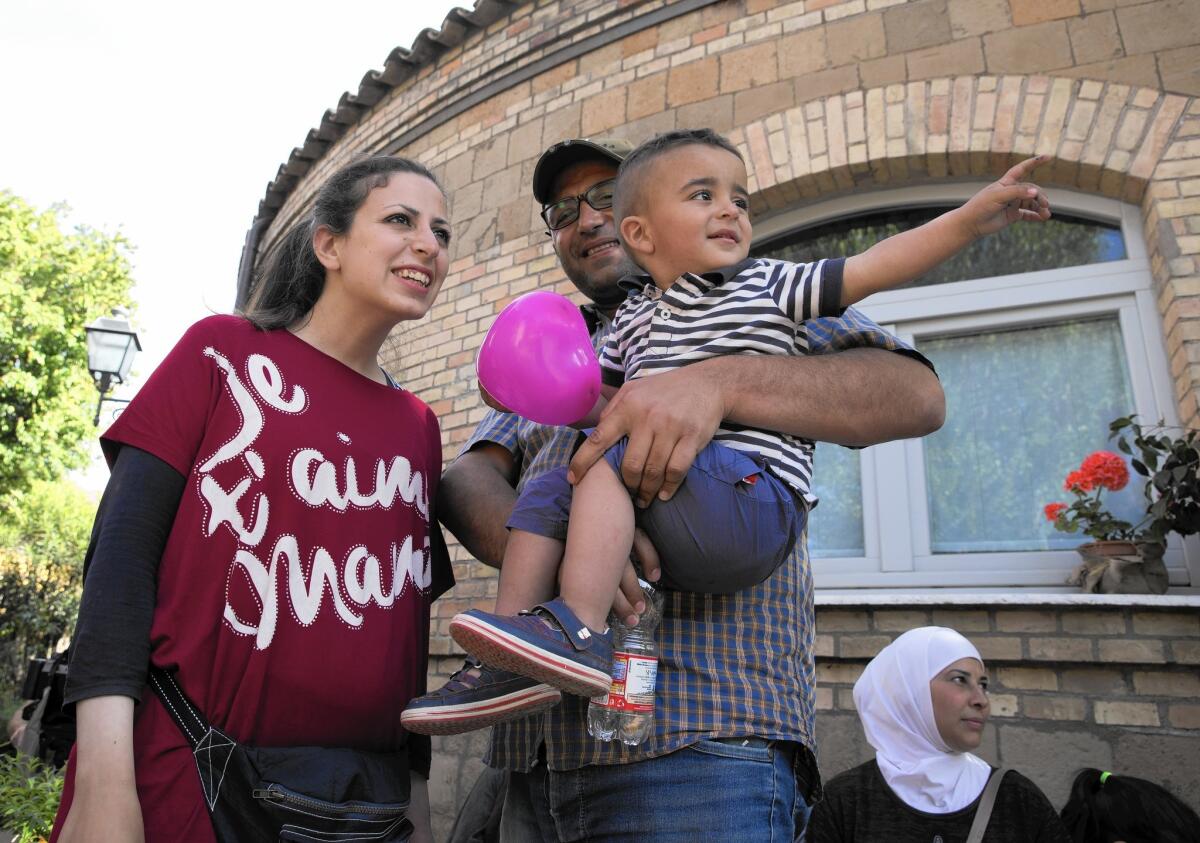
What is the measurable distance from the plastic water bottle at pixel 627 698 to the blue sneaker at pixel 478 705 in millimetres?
89

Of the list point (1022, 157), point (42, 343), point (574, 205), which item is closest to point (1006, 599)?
point (1022, 157)

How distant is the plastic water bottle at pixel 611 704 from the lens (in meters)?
1.33

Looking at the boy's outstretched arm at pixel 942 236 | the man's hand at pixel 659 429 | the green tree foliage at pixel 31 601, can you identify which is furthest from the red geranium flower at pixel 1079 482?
the green tree foliage at pixel 31 601

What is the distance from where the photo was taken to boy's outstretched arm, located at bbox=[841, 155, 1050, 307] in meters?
1.45

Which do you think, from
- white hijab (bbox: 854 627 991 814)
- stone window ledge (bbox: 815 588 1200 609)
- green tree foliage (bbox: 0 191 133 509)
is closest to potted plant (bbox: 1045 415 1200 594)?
stone window ledge (bbox: 815 588 1200 609)

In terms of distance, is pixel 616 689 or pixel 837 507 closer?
pixel 616 689

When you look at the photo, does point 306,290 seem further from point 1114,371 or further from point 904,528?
point 1114,371

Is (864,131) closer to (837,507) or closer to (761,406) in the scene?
(837,507)

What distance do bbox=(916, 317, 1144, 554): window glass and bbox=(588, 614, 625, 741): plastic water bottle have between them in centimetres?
307

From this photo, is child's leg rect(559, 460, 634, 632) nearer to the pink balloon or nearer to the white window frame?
the pink balloon

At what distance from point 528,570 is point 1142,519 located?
337 cm

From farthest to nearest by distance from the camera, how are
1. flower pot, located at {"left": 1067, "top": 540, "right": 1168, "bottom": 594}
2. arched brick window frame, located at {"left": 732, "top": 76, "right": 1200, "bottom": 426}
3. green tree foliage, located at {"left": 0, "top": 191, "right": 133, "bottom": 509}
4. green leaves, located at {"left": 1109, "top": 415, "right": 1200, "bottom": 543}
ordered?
1. green tree foliage, located at {"left": 0, "top": 191, "right": 133, "bottom": 509}
2. arched brick window frame, located at {"left": 732, "top": 76, "right": 1200, "bottom": 426}
3. flower pot, located at {"left": 1067, "top": 540, "right": 1168, "bottom": 594}
4. green leaves, located at {"left": 1109, "top": 415, "right": 1200, "bottom": 543}

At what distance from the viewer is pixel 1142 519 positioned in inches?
147

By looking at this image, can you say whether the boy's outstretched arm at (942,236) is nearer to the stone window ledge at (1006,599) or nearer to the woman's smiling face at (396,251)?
the woman's smiling face at (396,251)
